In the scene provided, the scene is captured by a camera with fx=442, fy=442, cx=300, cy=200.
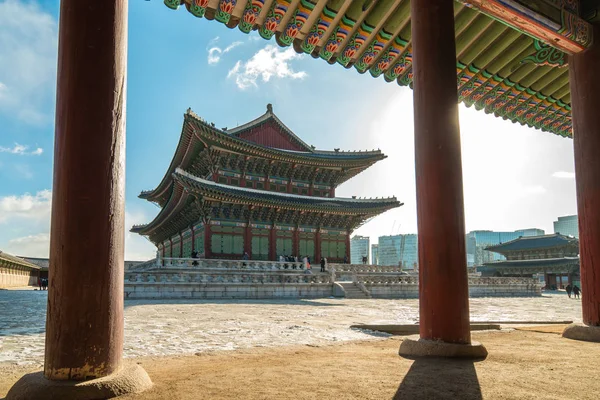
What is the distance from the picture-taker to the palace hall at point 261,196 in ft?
95.9

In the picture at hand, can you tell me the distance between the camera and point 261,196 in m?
30.2

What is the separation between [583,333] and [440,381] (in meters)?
3.34

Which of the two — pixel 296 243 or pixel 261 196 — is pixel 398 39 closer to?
pixel 261 196

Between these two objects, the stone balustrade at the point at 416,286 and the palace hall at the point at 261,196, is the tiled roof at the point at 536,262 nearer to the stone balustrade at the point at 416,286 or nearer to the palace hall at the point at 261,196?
the stone balustrade at the point at 416,286

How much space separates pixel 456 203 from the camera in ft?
13.9

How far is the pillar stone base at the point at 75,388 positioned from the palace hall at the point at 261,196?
79.7 ft

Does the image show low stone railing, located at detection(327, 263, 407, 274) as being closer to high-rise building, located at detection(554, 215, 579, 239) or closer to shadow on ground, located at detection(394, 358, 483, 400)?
shadow on ground, located at detection(394, 358, 483, 400)

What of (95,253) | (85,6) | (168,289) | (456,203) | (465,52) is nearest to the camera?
(95,253)

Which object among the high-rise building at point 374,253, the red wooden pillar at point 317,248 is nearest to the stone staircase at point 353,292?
the red wooden pillar at point 317,248

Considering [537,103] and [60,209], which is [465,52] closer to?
[537,103]

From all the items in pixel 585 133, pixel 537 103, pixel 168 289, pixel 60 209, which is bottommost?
pixel 168 289

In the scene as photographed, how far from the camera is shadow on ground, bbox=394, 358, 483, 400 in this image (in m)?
2.74

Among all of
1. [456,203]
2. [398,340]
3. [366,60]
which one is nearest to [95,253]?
[456,203]

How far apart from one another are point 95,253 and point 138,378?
881 millimetres
